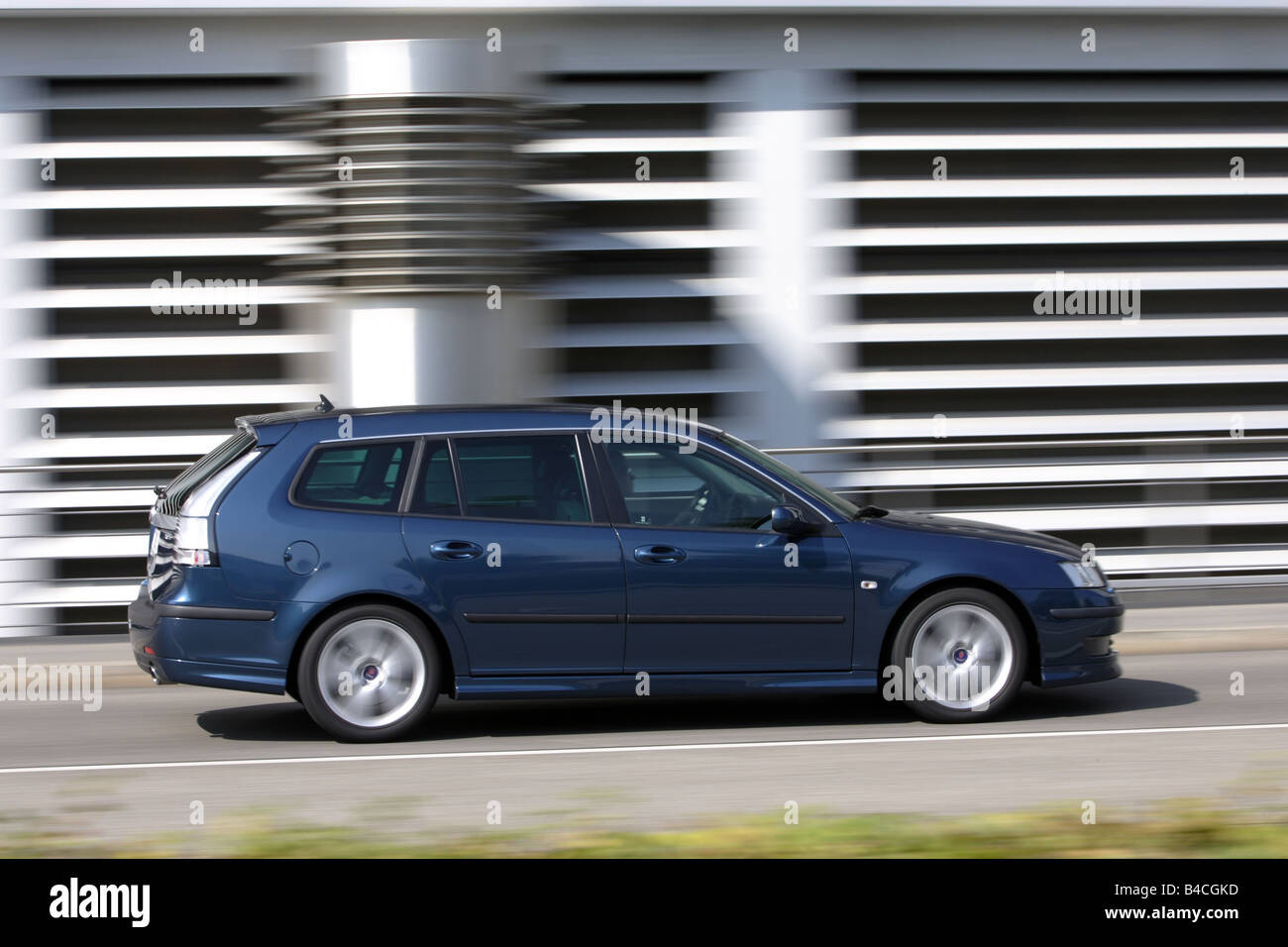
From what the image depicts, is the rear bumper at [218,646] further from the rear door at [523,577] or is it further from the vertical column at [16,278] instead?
the vertical column at [16,278]

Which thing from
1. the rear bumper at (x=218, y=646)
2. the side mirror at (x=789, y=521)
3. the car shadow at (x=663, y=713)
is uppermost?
the side mirror at (x=789, y=521)

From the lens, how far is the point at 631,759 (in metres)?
7.12

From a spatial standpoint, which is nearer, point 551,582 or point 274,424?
point 551,582

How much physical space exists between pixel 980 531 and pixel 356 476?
3.00m

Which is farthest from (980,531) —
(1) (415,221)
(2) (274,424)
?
(1) (415,221)

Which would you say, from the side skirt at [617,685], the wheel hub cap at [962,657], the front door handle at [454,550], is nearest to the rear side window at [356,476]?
the front door handle at [454,550]

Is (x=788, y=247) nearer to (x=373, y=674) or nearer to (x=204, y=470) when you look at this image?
(x=204, y=470)

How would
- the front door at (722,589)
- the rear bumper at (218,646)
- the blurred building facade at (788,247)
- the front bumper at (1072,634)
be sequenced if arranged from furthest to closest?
1. the blurred building facade at (788,247)
2. the front bumper at (1072,634)
3. the front door at (722,589)
4. the rear bumper at (218,646)

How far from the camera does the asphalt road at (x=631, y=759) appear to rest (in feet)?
20.0

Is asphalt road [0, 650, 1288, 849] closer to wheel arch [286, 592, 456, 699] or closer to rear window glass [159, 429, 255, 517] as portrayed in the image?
wheel arch [286, 592, 456, 699]

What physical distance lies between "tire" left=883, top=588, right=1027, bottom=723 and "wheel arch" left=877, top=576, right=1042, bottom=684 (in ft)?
0.09

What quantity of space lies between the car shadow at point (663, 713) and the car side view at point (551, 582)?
0.38 metres

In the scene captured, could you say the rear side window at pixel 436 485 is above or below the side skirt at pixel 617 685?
above
